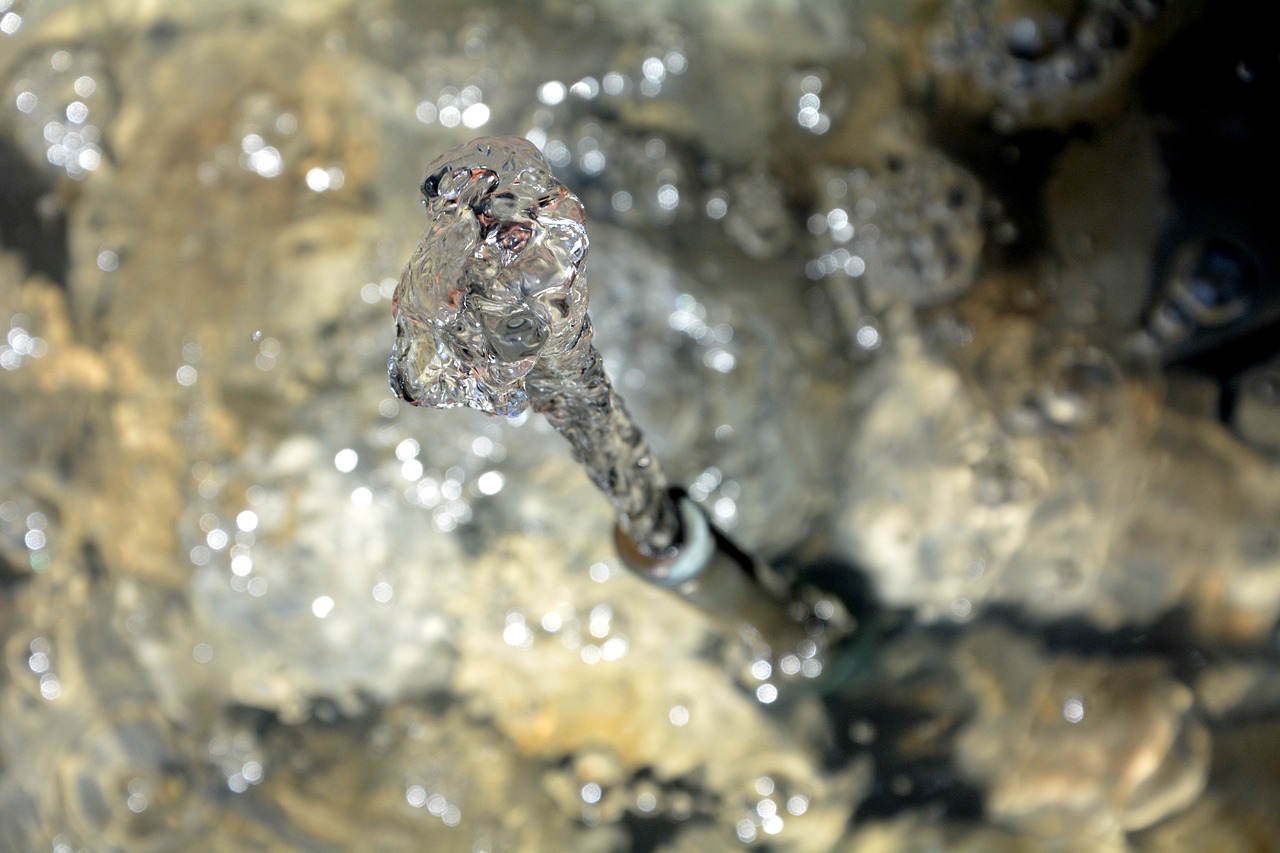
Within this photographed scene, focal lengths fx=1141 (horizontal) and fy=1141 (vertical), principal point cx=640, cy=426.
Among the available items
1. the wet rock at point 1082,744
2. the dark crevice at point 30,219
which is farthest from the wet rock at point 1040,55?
the dark crevice at point 30,219

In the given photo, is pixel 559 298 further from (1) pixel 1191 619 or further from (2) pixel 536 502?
(1) pixel 1191 619

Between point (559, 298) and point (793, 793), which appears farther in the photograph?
point (793, 793)

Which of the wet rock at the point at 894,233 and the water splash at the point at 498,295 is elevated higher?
the water splash at the point at 498,295

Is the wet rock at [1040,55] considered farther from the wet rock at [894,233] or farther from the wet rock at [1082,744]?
the wet rock at [1082,744]

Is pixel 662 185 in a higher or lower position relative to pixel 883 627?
higher

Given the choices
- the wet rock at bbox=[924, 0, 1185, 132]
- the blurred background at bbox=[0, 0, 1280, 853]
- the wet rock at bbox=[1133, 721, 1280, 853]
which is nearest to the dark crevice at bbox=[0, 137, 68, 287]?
the blurred background at bbox=[0, 0, 1280, 853]

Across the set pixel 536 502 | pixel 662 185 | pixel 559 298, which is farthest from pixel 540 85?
pixel 559 298

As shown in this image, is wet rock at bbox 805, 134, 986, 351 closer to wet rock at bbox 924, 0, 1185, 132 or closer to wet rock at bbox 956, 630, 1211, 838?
wet rock at bbox 924, 0, 1185, 132
